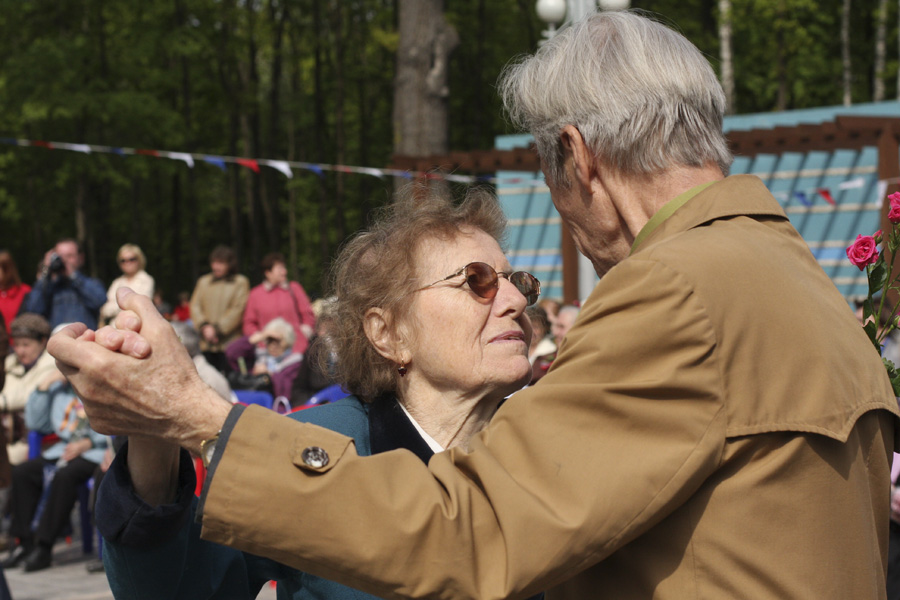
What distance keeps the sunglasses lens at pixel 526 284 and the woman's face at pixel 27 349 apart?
21.2 ft

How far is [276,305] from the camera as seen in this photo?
10656mm

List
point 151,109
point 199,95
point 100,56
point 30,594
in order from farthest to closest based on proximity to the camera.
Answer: point 199,95 < point 100,56 < point 151,109 < point 30,594

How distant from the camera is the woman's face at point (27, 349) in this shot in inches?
319

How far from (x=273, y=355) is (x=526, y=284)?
7086 millimetres

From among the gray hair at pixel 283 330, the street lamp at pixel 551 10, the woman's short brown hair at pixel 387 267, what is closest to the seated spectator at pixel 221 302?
the gray hair at pixel 283 330

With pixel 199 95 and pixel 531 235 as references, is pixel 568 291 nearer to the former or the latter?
pixel 531 235

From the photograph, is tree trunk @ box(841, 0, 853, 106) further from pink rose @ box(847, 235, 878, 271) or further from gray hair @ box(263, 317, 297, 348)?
pink rose @ box(847, 235, 878, 271)

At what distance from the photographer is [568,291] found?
1277cm

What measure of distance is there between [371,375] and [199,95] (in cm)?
2892

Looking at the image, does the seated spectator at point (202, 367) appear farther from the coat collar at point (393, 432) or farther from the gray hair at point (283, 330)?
the coat collar at point (393, 432)

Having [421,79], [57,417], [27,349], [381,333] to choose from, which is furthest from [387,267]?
[421,79]

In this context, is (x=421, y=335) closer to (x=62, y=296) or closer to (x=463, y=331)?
(x=463, y=331)

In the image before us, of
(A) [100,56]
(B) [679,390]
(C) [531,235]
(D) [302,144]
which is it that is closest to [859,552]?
(B) [679,390]

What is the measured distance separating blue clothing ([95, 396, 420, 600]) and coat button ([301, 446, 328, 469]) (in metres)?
0.06
